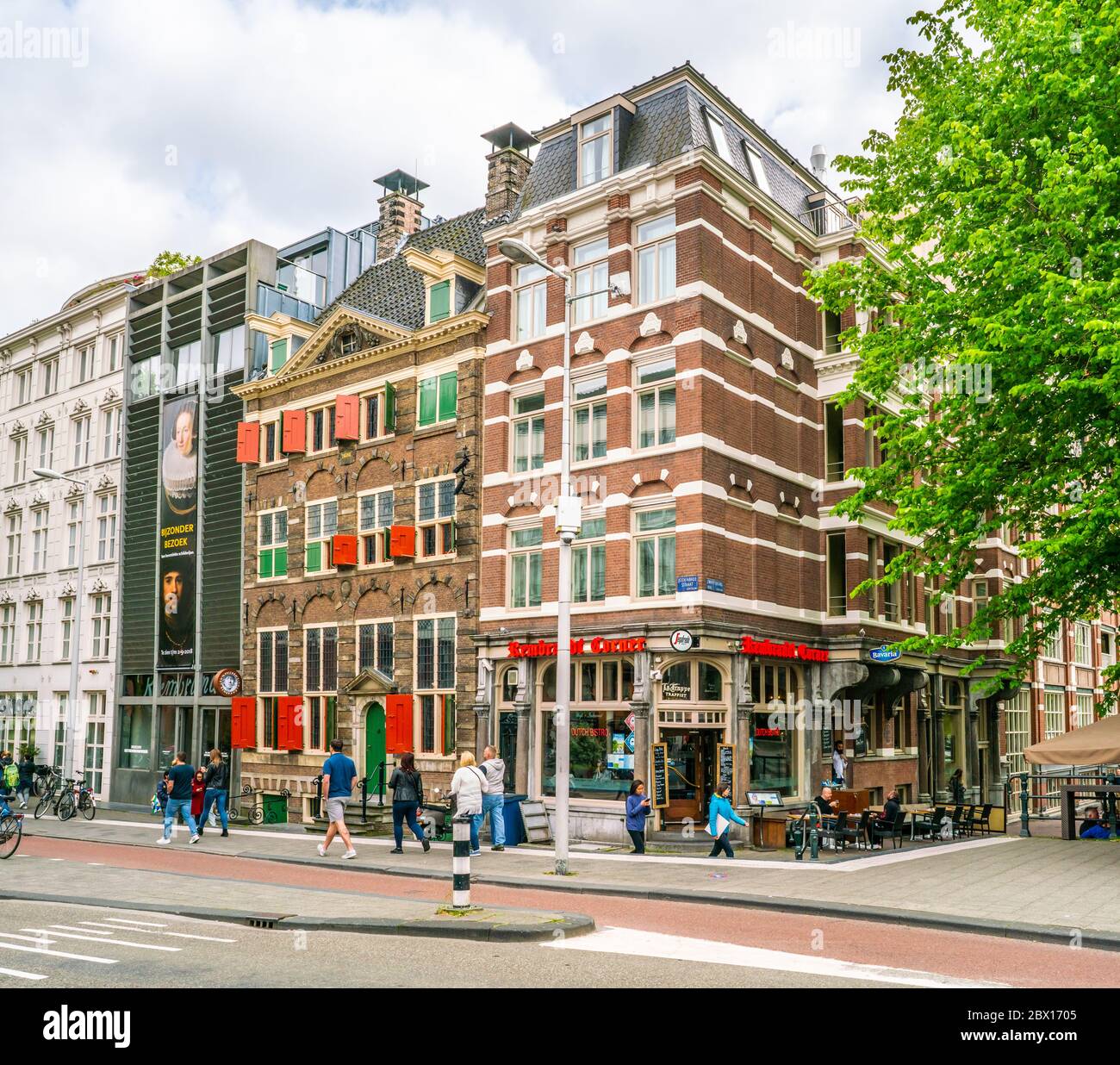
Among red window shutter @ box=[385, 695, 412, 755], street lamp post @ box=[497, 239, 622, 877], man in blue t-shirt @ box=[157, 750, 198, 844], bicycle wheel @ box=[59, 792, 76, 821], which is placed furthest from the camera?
bicycle wheel @ box=[59, 792, 76, 821]

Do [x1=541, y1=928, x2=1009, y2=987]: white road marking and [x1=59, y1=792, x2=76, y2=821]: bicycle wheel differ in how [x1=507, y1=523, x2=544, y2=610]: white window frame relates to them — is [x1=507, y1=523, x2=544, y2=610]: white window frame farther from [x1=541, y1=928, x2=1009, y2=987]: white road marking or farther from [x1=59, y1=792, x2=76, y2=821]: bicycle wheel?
[x1=59, y1=792, x2=76, y2=821]: bicycle wheel

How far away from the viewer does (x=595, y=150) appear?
25.8 m

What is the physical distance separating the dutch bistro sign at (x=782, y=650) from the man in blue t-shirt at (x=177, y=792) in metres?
11.9

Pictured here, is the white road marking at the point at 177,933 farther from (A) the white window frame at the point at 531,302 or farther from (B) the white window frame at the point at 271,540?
(B) the white window frame at the point at 271,540

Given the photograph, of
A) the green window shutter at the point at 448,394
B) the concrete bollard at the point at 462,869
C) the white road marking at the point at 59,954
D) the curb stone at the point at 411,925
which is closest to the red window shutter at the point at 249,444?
the green window shutter at the point at 448,394

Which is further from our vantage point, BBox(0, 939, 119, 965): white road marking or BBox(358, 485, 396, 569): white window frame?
BBox(358, 485, 396, 569): white window frame

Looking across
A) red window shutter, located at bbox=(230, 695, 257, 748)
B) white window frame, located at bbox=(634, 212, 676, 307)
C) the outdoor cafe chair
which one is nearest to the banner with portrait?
red window shutter, located at bbox=(230, 695, 257, 748)

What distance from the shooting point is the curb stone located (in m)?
10.5

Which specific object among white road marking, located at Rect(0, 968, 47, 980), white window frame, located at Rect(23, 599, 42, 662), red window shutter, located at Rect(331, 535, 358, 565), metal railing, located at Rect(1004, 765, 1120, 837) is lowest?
metal railing, located at Rect(1004, 765, 1120, 837)

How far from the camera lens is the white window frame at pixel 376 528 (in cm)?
2912

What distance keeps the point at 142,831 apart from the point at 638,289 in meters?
17.8

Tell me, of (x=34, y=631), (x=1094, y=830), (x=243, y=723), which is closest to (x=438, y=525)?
(x=243, y=723)

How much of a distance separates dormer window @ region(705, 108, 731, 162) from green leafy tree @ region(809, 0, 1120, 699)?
158 inches
